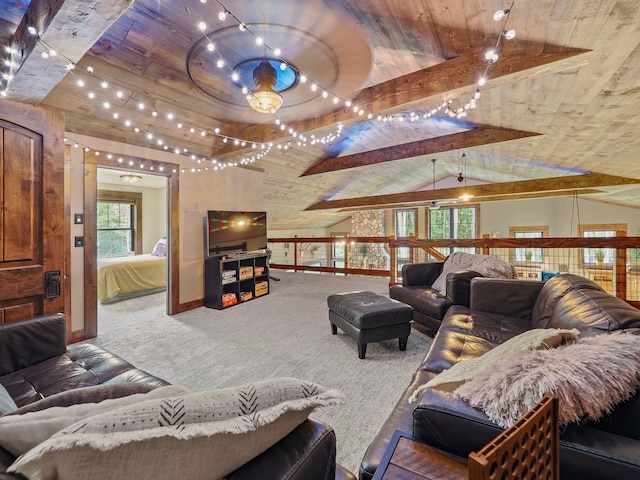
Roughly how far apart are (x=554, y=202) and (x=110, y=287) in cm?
1065

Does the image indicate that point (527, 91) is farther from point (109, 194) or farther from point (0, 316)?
point (109, 194)

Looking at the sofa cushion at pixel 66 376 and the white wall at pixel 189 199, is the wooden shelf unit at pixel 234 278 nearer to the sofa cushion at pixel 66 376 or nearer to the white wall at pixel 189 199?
the white wall at pixel 189 199

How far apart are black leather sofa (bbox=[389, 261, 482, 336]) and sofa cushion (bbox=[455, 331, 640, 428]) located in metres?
1.89

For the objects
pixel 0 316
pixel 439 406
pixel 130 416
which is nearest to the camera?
pixel 130 416

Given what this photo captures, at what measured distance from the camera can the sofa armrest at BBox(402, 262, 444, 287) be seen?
3.57 meters

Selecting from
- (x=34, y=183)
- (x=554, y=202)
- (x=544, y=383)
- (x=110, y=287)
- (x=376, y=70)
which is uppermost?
(x=376, y=70)

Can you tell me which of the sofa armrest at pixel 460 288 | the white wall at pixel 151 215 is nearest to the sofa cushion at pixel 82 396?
the sofa armrest at pixel 460 288

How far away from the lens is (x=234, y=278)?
434 cm

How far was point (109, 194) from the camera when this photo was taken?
6578 mm

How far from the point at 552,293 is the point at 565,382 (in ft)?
5.00

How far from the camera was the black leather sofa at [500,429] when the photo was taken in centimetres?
75

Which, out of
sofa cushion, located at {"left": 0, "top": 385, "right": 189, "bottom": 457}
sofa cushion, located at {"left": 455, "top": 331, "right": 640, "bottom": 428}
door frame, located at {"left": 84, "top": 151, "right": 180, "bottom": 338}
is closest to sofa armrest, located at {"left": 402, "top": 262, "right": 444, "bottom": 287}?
sofa cushion, located at {"left": 455, "top": 331, "right": 640, "bottom": 428}

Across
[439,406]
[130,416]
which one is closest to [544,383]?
[439,406]

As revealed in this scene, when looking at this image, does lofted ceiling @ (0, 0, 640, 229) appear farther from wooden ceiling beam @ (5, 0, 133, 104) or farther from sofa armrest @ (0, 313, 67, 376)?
sofa armrest @ (0, 313, 67, 376)
